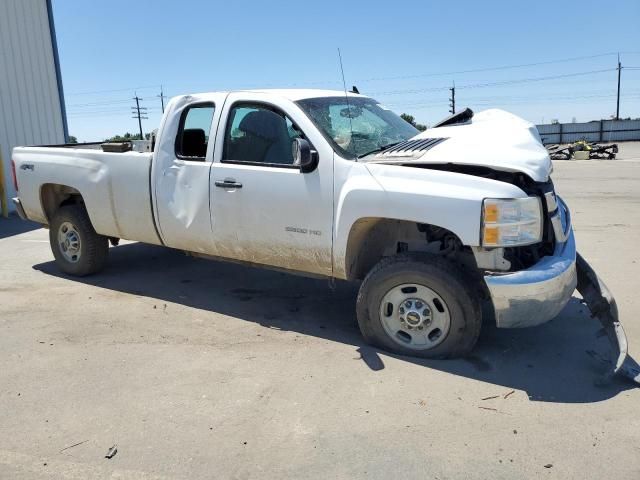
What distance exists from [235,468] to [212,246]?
8.03ft

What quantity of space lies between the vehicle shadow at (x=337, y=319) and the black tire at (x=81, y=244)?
6.1 inches

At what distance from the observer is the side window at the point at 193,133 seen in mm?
5066

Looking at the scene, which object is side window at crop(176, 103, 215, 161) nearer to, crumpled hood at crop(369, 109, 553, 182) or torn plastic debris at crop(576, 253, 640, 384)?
crumpled hood at crop(369, 109, 553, 182)

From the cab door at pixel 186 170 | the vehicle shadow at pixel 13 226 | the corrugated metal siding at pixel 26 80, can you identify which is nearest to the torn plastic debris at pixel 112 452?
the cab door at pixel 186 170

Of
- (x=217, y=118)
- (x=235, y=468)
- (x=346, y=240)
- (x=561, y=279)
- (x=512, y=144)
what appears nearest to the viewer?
(x=235, y=468)

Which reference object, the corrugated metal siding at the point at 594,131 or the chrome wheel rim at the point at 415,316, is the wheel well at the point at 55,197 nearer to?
the chrome wheel rim at the point at 415,316

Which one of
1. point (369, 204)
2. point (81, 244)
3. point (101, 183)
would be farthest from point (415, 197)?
point (81, 244)

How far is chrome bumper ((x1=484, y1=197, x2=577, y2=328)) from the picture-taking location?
3555 mm

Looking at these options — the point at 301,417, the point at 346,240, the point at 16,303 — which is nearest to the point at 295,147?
the point at 346,240

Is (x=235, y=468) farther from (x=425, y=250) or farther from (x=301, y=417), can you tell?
(x=425, y=250)

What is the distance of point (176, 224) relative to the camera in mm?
5082

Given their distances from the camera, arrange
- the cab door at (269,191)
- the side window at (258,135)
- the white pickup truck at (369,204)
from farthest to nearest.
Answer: the side window at (258,135) < the cab door at (269,191) < the white pickup truck at (369,204)

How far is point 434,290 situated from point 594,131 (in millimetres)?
56143

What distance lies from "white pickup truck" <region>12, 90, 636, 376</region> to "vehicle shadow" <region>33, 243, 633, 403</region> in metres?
0.31
